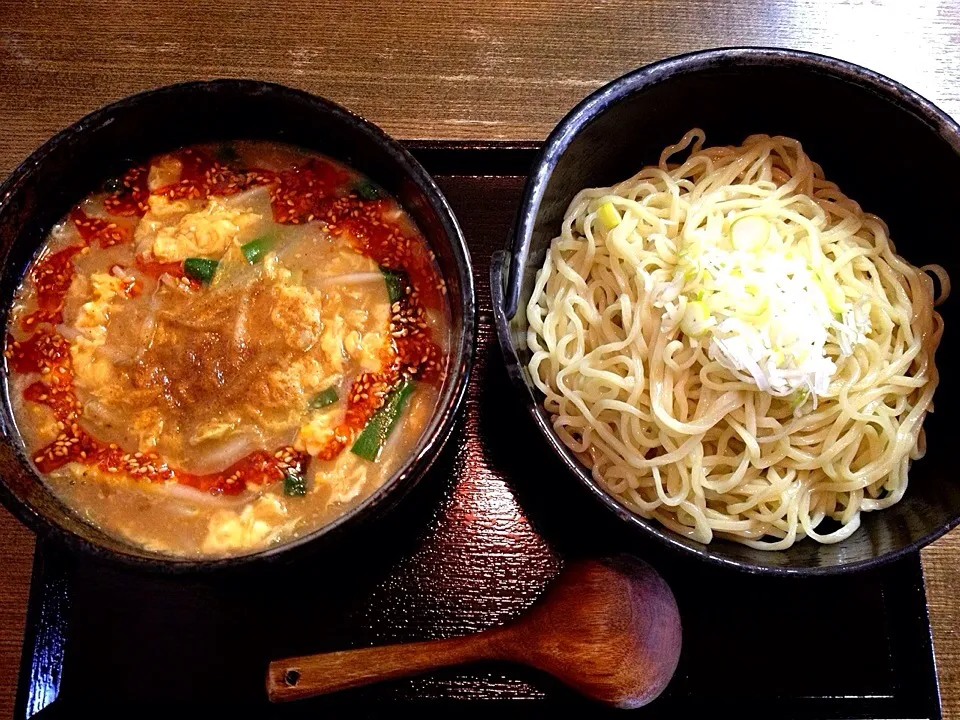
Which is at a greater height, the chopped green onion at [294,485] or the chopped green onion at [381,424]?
the chopped green onion at [381,424]

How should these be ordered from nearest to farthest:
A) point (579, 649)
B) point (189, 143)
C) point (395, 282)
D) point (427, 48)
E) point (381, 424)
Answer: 1. point (579, 649)
2. point (381, 424)
3. point (395, 282)
4. point (189, 143)
5. point (427, 48)

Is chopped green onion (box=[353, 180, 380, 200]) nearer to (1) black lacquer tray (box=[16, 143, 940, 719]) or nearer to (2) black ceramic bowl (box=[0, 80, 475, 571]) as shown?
(2) black ceramic bowl (box=[0, 80, 475, 571])

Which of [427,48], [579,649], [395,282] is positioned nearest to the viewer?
[579,649]

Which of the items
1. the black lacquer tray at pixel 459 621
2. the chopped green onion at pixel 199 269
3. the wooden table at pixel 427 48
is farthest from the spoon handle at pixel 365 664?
the wooden table at pixel 427 48

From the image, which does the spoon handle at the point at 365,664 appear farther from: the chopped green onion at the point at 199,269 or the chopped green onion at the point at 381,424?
the chopped green onion at the point at 199,269

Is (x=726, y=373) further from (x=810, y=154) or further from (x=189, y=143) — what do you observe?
(x=189, y=143)

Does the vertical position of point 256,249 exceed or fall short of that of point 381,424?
it exceeds it

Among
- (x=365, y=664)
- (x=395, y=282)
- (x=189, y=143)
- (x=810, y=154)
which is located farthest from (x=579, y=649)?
(x=189, y=143)
